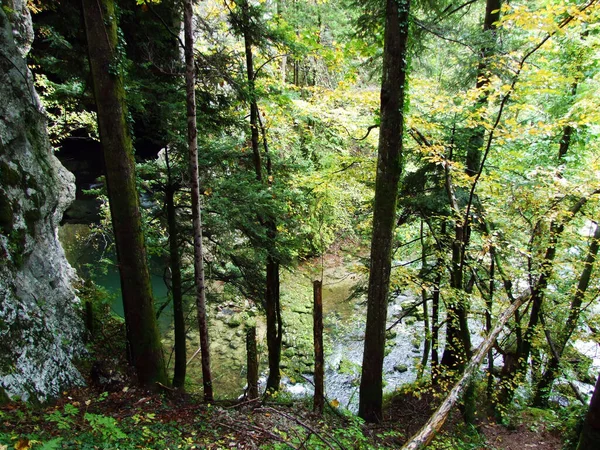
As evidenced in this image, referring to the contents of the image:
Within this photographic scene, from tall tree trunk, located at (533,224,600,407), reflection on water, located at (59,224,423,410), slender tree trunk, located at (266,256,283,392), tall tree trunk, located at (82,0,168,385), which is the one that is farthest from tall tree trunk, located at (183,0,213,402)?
tall tree trunk, located at (533,224,600,407)

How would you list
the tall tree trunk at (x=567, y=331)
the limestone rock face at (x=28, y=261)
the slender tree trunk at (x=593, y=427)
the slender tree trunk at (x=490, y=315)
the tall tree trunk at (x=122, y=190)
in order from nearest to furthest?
the slender tree trunk at (x=593, y=427) → the limestone rock face at (x=28, y=261) → the tall tree trunk at (x=122, y=190) → the slender tree trunk at (x=490, y=315) → the tall tree trunk at (x=567, y=331)

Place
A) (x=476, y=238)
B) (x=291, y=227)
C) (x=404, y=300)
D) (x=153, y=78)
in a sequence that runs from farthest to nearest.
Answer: (x=404, y=300) < (x=476, y=238) < (x=291, y=227) < (x=153, y=78)

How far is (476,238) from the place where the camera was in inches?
395

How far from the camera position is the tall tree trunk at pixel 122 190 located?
5027 mm

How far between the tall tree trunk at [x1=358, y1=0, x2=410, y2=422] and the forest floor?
0.97 m

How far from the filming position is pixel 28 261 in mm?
5816

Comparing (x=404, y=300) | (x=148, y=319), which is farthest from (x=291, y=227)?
(x=404, y=300)

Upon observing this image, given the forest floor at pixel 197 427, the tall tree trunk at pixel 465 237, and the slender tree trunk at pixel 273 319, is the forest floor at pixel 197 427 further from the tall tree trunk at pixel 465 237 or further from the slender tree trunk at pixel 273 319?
the slender tree trunk at pixel 273 319

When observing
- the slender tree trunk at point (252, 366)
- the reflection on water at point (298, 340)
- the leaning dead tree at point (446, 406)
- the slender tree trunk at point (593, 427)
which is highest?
the slender tree trunk at point (593, 427)

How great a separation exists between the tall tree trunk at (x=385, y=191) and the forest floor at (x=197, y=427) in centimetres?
97

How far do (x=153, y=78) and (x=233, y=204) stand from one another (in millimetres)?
3025

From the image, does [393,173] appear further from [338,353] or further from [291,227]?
[338,353]

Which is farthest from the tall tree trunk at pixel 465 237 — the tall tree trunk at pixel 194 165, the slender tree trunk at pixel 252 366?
the tall tree trunk at pixel 194 165

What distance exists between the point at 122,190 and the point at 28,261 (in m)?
2.20
